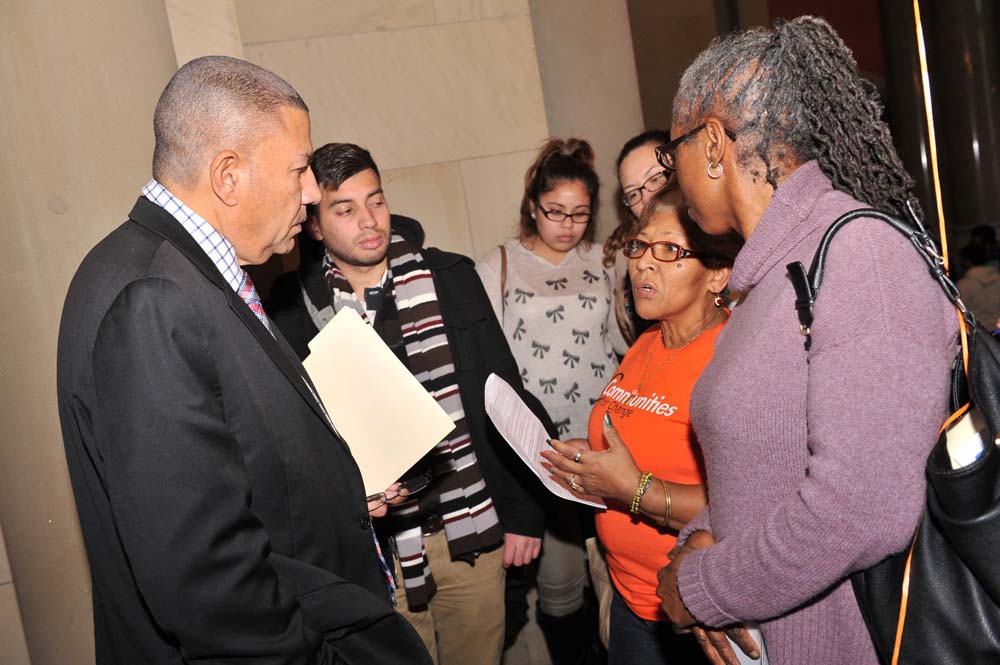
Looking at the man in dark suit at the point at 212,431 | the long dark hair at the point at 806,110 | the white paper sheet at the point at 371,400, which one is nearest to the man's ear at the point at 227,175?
the man in dark suit at the point at 212,431

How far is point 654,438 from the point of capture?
2.29 meters

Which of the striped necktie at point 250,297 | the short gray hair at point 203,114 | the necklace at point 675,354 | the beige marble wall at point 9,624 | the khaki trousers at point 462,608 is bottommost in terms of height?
the khaki trousers at point 462,608

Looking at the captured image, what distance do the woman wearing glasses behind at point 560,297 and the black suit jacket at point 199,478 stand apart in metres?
1.82

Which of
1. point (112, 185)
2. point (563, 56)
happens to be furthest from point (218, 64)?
point (563, 56)

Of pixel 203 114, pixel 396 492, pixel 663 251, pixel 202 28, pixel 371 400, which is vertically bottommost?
pixel 396 492

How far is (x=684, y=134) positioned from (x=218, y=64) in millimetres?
1017

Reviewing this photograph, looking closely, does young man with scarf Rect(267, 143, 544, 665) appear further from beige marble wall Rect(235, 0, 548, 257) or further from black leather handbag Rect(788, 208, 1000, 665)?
black leather handbag Rect(788, 208, 1000, 665)

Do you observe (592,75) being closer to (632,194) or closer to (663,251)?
(632,194)

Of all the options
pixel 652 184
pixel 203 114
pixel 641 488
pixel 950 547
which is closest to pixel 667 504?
pixel 641 488

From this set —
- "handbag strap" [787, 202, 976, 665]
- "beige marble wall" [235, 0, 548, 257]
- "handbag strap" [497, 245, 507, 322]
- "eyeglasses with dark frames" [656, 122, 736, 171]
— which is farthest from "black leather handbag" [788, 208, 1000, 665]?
"beige marble wall" [235, 0, 548, 257]

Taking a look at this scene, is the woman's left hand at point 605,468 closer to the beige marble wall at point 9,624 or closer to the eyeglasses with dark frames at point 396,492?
the eyeglasses with dark frames at point 396,492

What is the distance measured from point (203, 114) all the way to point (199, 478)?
77cm

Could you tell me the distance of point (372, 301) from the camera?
3109 mm

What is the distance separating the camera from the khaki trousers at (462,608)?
3.07 meters
